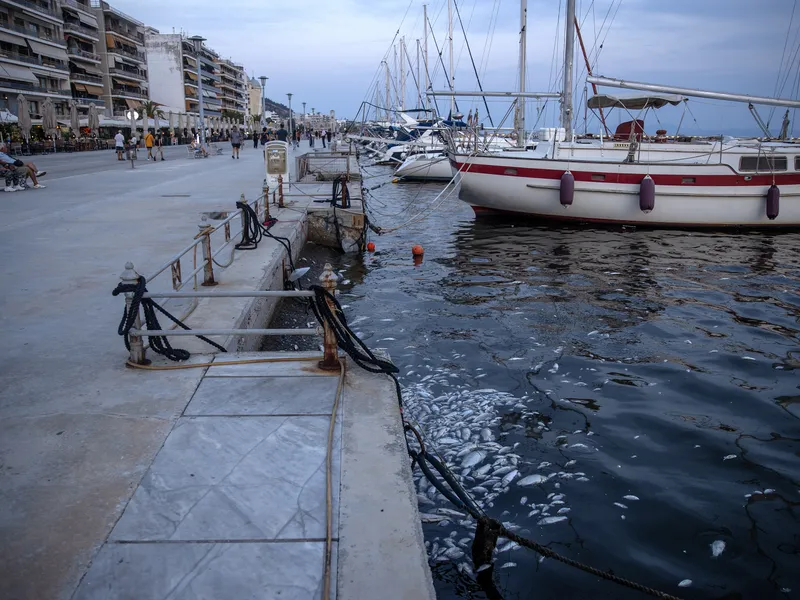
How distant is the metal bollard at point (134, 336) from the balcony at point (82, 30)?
8657 cm

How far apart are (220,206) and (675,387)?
11795mm

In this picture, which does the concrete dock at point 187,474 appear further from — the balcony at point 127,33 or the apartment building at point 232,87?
the apartment building at point 232,87

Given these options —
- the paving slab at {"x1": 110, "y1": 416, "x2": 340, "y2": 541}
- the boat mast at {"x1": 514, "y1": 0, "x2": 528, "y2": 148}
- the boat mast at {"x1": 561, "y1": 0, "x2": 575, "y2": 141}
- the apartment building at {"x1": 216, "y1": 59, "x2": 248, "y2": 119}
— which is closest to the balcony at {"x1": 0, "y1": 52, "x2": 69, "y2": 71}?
the boat mast at {"x1": 514, "y1": 0, "x2": 528, "y2": 148}

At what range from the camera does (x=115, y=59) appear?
88.8m

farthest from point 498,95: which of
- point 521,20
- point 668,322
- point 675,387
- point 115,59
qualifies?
point 115,59

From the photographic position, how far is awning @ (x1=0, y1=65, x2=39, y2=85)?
59750 mm

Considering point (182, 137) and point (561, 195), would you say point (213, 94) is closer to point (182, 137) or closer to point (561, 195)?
point (182, 137)

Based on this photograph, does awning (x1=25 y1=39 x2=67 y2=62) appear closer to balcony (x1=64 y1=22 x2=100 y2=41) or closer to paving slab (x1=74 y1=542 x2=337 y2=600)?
balcony (x1=64 y1=22 x2=100 y2=41)

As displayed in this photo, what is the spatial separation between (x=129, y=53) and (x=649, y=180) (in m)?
96.2

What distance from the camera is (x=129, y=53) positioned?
312 ft

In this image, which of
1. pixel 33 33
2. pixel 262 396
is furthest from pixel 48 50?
pixel 262 396

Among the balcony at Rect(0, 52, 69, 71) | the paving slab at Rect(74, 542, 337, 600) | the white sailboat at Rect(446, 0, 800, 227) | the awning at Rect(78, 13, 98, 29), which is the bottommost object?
the paving slab at Rect(74, 542, 337, 600)

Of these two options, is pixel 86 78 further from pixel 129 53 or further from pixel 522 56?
pixel 522 56

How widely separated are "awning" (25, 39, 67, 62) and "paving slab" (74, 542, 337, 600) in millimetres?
77894
